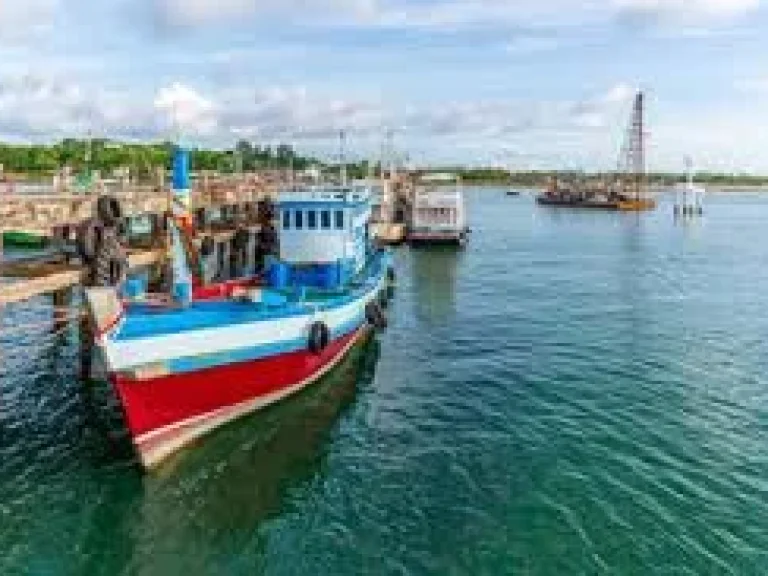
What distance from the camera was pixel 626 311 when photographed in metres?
51.9

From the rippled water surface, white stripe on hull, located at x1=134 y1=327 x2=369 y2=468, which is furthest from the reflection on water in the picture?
white stripe on hull, located at x1=134 y1=327 x2=369 y2=468

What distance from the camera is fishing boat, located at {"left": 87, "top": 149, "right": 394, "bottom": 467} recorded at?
83.9 ft

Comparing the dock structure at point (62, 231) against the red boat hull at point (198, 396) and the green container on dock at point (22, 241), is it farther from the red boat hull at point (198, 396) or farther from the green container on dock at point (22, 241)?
the green container on dock at point (22, 241)

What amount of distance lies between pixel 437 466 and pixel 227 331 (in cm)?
737

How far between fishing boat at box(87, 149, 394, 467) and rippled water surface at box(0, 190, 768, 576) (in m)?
1.01

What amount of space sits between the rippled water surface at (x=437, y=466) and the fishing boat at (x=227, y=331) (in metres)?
1.01

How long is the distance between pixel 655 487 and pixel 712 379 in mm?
12639

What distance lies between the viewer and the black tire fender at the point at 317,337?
104ft

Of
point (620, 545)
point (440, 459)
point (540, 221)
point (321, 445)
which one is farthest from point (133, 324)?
point (540, 221)

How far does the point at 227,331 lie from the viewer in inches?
1103

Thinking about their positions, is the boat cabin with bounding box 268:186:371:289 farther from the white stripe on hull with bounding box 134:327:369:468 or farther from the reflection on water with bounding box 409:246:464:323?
the reflection on water with bounding box 409:246:464:323

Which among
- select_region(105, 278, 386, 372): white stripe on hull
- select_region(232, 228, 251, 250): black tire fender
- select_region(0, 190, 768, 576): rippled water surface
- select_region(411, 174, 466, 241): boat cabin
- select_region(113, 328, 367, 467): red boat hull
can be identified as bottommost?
select_region(0, 190, 768, 576): rippled water surface

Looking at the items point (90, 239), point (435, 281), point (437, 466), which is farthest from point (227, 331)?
point (435, 281)

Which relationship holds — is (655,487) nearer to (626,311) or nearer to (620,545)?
(620,545)
